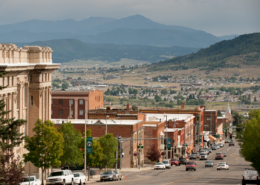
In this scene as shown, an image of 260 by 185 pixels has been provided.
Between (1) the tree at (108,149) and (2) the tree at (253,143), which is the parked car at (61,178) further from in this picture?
(2) the tree at (253,143)

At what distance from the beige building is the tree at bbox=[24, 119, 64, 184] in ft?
9.27

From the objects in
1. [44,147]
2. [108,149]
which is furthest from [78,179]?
[108,149]

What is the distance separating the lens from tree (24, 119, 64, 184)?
186ft

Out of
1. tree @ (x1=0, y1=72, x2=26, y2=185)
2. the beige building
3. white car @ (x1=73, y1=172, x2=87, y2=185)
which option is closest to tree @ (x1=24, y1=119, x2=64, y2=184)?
white car @ (x1=73, y1=172, x2=87, y2=185)

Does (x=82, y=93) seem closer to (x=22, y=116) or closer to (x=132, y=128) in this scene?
(x=132, y=128)

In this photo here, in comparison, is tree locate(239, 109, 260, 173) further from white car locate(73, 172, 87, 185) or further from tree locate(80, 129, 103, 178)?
white car locate(73, 172, 87, 185)

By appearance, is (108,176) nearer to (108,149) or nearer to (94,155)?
(94,155)

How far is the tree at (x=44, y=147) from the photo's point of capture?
5669 centimetres

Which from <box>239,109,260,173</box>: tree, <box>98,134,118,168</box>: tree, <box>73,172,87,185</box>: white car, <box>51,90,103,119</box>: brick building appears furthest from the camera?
<box>51,90,103,119</box>: brick building

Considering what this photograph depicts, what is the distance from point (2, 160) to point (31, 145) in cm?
1891

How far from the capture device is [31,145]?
57.2 metres

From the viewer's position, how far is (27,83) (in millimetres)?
64188

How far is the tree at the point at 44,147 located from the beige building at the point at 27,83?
9.27 feet

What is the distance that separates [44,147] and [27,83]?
1041cm
